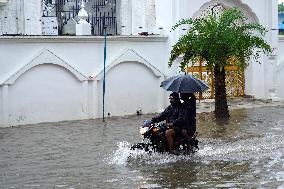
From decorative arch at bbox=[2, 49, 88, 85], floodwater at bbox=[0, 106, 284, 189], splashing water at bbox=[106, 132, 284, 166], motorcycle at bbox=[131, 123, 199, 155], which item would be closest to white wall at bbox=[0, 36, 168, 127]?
decorative arch at bbox=[2, 49, 88, 85]

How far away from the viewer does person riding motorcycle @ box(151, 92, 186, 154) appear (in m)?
11.1

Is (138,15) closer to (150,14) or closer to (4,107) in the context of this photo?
(150,14)

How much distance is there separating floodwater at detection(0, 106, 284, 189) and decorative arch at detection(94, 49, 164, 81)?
9.75ft

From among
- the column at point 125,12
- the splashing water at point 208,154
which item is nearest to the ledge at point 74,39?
the splashing water at point 208,154

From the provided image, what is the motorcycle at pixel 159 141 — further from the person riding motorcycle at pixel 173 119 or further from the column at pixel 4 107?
the column at pixel 4 107

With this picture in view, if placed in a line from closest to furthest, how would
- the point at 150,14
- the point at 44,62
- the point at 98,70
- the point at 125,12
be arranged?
the point at 44,62
the point at 98,70
the point at 150,14
the point at 125,12

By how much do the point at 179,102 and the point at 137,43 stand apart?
29.2 feet

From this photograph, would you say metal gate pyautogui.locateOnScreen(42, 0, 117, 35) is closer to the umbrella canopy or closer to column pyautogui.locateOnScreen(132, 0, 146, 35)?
column pyautogui.locateOnScreen(132, 0, 146, 35)

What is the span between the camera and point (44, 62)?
1794 cm

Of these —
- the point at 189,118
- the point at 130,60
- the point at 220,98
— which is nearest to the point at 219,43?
the point at 220,98

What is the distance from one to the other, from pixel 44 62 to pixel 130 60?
318cm

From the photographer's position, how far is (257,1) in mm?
22344

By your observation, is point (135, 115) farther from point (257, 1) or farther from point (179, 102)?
point (179, 102)

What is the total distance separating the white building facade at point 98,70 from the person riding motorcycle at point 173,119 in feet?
24.3
